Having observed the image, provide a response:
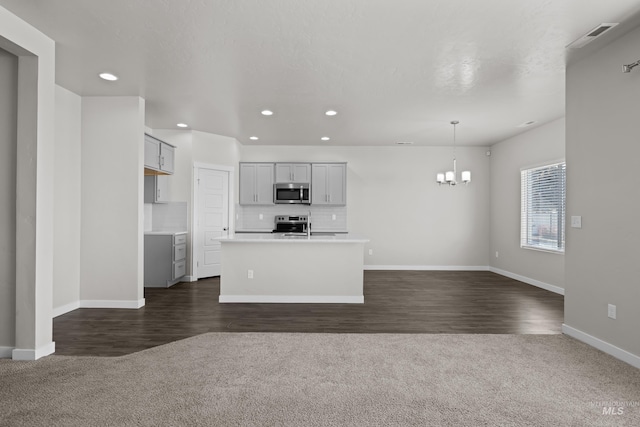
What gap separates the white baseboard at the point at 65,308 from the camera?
12.8 feet

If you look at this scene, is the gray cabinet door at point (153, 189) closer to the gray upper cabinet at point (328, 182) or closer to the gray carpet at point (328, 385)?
the gray upper cabinet at point (328, 182)

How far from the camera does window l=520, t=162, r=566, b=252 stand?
17.5 feet

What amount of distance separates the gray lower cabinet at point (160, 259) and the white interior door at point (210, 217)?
606 millimetres

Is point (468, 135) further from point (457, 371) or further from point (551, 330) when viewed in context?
point (457, 371)

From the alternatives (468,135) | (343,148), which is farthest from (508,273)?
(343,148)

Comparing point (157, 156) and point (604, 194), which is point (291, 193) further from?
point (604, 194)

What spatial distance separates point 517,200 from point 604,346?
3910 millimetres

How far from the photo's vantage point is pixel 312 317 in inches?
156

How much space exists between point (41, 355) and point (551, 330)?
16.2 feet

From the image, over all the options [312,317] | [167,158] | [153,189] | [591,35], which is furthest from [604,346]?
[153,189]

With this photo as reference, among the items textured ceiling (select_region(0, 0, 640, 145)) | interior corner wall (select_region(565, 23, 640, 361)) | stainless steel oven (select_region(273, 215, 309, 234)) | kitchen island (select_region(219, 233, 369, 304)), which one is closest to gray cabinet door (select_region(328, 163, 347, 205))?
stainless steel oven (select_region(273, 215, 309, 234))

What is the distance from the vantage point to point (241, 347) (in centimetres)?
303

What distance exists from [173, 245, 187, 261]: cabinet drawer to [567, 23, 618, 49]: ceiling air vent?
5720mm

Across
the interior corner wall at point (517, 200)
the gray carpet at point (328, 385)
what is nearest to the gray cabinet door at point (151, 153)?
the gray carpet at point (328, 385)
